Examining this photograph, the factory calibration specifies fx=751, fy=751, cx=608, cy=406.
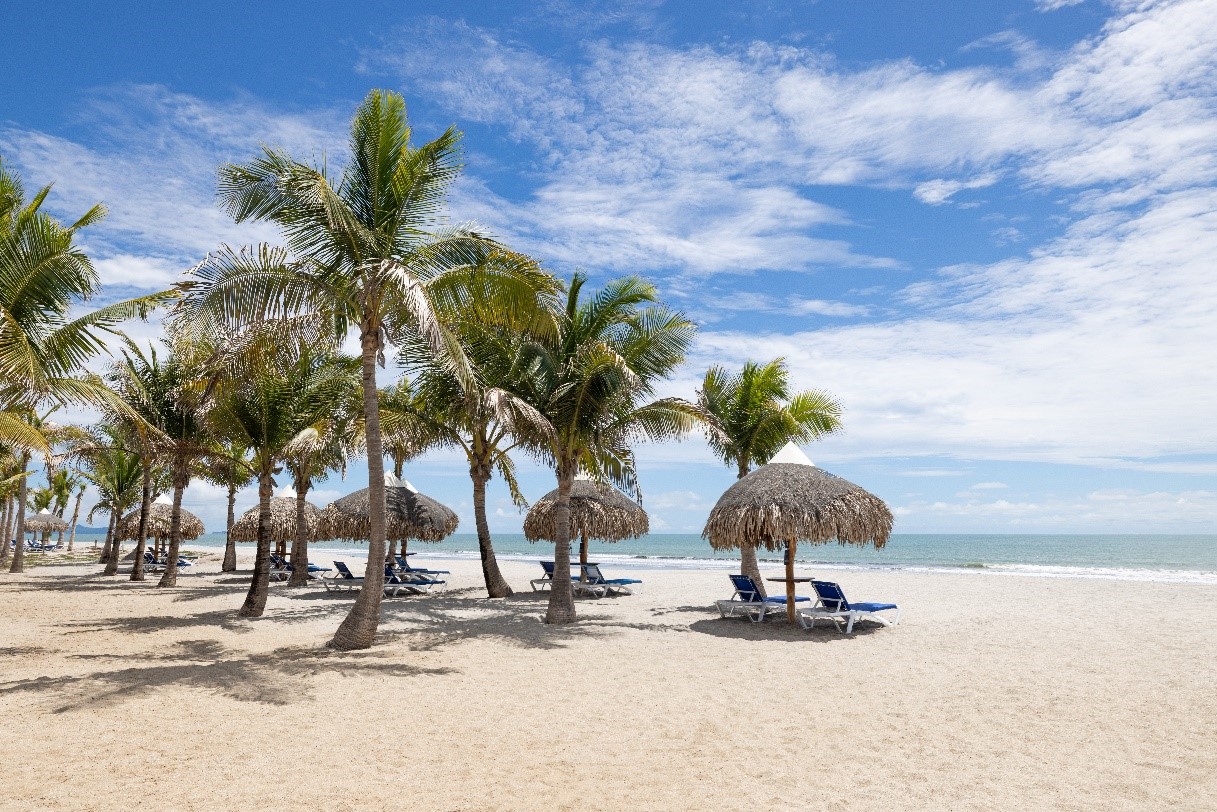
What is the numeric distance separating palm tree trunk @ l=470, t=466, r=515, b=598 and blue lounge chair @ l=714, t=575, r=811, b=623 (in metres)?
5.23

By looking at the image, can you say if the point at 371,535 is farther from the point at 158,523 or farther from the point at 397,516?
the point at 158,523

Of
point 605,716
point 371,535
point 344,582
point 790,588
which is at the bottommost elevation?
point 605,716

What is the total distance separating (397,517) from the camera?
1692 centimetres

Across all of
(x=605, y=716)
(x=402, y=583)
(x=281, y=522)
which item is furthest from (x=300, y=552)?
(x=605, y=716)

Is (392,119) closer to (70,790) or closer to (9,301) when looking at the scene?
(9,301)

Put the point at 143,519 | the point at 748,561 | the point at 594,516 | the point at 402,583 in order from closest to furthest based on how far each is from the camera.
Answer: the point at 748,561
the point at 402,583
the point at 594,516
the point at 143,519

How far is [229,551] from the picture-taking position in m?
24.9

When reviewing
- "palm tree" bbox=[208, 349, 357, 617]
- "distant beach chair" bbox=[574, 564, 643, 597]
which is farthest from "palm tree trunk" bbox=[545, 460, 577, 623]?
"palm tree" bbox=[208, 349, 357, 617]

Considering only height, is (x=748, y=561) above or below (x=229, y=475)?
below

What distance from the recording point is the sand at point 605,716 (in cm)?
447

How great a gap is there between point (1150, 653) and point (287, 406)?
13.1m

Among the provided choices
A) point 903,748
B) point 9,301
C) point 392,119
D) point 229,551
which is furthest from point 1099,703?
point 229,551

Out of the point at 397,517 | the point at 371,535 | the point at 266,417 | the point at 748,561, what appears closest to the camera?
the point at 371,535

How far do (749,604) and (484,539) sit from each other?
6001 mm
